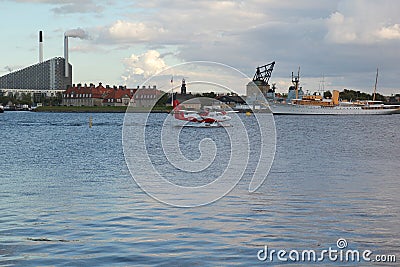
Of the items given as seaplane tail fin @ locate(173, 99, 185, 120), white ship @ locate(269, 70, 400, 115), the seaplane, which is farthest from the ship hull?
the seaplane

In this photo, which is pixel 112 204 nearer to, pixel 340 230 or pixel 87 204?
pixel 87 204

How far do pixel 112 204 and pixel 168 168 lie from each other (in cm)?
1019

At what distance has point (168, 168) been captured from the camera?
26781 millimetres

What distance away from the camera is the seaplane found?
7819 centimetres

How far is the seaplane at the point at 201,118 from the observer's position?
78.2 metres

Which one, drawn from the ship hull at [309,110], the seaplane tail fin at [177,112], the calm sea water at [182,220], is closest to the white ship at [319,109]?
the ship hull at [309,110]

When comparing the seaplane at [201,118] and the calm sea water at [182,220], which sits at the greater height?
the calm sea water at [182,220]

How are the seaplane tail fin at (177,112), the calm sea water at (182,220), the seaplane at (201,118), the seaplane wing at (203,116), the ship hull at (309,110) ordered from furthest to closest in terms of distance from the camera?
the ship hull at (309,110) < the seaplane tail fin at (177,112) < the seaplane wing at (203,116) < the seaplane at (201,118) < the calm sea water at (182,220)

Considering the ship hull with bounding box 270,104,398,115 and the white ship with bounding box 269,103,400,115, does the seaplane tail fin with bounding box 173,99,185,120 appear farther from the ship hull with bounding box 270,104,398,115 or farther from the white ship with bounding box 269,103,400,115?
the ship hull with bounding box 270,104,398,115

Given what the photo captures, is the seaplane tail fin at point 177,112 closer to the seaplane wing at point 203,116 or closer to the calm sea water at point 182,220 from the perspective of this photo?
the seaplane wing at point 203,116

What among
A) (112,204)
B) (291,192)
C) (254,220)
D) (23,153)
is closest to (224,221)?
(254,220)

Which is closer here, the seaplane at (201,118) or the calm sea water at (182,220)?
the calm sea water at (182,220)

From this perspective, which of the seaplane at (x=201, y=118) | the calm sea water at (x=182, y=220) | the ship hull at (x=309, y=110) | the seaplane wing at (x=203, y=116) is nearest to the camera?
the calm sea water at (x=182, y=220)

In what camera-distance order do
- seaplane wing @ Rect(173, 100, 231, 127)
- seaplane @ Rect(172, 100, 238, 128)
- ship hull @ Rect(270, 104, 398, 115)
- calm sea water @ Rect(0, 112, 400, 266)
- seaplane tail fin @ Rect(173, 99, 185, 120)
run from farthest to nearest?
ship hull @ Rect(270, 104, 398, 115)
seaplane tail fin @ Rect(173, 99, 185, 120)
seaplane wing @ Rect(173, 100, 231, 127)
seaplane @ Rect(172, 100, 238, 128)
calm sea water @ Rect(0, 112, 400, 266)
